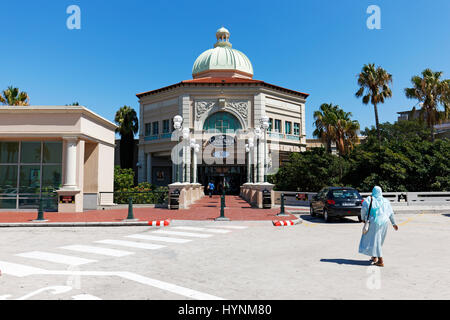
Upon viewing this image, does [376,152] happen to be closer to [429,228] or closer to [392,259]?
[429,228]

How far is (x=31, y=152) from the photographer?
20047mm

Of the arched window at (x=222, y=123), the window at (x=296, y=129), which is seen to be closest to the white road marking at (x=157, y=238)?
the arched window at (x=222, y=123)

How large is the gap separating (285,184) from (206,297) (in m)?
27.3

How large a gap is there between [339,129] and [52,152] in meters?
24.2

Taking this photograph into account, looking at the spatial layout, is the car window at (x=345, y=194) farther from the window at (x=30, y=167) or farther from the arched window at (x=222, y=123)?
the arched window at (x=222, y=123)

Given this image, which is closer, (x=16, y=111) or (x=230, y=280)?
(x=230, y=280)

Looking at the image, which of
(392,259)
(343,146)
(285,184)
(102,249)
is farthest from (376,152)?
(102,249)

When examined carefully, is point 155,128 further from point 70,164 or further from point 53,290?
point 53,290

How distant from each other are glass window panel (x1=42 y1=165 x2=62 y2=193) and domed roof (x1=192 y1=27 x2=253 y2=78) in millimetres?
28155

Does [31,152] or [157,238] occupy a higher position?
[31,152]

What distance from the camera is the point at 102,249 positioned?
8.52m

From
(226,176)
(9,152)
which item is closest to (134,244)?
(9,152)
